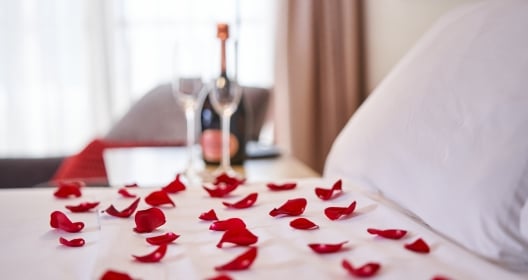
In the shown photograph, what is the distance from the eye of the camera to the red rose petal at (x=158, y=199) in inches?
39.4

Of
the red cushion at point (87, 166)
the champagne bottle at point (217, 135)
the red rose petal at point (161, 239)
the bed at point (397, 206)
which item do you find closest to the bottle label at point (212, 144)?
the champagne bottle at point (217, 135)

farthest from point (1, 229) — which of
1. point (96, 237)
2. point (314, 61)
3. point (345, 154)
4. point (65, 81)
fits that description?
point (65, 81)

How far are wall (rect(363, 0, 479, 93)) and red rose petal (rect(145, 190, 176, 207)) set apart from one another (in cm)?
77

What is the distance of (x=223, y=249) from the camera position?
0.75 meters

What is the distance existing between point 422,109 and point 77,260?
0.52 metres

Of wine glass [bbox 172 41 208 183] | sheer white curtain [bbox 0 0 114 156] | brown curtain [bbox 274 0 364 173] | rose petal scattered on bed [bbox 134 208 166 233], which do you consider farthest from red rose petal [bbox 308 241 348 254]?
sheer white curtain [bbox 0 0 114 156]

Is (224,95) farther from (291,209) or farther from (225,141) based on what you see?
(291,209)

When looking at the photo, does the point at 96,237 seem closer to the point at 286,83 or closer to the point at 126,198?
the point at 126,198

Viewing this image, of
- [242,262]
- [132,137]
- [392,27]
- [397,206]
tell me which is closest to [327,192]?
[397,206]

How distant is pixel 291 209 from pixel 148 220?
0.63 ft

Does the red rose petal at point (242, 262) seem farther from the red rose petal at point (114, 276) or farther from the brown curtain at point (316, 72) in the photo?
the brown curtain at point (316, 72)

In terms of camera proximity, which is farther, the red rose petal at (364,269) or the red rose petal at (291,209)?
the red rose petal at (291,209)

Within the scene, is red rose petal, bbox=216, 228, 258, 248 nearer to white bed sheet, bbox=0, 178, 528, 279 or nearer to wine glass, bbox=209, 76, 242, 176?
white bed sheet, bbox=0, 178, 528, 279

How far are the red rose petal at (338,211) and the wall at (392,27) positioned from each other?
68 centimetres
